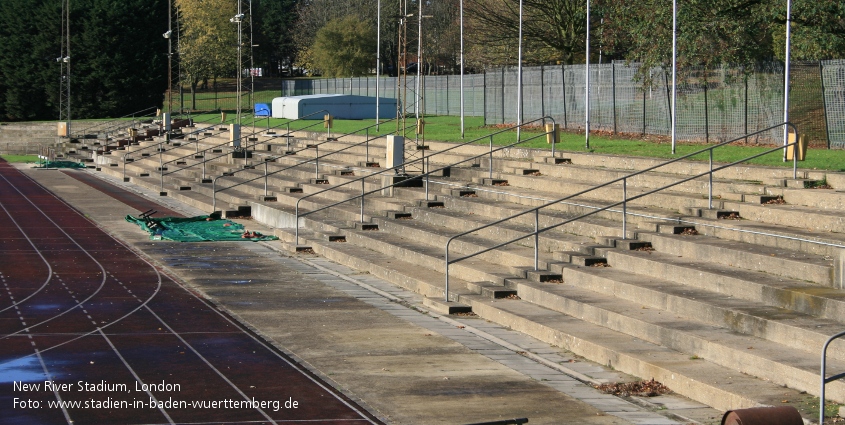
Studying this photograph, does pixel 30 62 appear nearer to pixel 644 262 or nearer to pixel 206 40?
pixel 206 40

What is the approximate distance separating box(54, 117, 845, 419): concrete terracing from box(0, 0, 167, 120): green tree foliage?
199ft

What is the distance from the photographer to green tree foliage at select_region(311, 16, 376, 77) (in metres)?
91.2

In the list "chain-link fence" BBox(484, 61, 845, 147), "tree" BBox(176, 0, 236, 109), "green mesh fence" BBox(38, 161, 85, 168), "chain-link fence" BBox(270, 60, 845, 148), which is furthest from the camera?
"tree" BBox(176, 0, 236, 109)

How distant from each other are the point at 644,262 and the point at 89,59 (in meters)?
76.2

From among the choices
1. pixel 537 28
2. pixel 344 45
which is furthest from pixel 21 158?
pixel 537 28

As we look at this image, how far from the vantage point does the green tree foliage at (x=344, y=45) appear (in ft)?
299

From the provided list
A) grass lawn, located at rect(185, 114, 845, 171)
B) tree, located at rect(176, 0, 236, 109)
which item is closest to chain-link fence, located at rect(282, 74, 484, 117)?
grass lawn, located at rect(185, 114, 845, 171)

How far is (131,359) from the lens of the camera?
44.5 ft

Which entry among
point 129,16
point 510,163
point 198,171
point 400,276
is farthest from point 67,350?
point 129,16

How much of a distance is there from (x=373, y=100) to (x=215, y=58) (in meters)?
37.7

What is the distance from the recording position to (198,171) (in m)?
43.4

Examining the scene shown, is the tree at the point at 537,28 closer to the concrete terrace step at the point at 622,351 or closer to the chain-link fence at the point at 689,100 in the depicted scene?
the chain-link fence at the point at 689,100

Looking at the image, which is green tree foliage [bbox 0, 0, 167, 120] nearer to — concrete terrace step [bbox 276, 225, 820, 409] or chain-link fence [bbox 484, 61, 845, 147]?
chain-link fence [bbox 484, 61, 845, 147]

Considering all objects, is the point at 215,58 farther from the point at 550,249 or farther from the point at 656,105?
the point at 550,249
